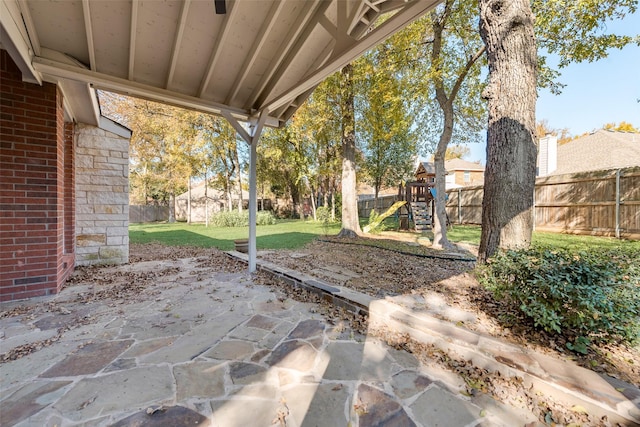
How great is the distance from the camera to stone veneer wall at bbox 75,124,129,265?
507cm

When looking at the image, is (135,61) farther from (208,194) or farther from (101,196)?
(208,194)

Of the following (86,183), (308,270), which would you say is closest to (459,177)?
(308,270)

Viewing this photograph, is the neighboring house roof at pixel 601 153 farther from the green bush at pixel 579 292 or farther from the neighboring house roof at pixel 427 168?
the green bush at pixel 579 292

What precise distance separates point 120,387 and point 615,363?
131 inches

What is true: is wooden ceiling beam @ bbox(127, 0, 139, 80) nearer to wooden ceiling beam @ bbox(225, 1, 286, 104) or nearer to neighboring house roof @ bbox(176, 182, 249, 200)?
wooden ceiling beam @ bbox(225, 1, 286, 104)

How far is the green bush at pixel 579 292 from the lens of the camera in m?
1.92

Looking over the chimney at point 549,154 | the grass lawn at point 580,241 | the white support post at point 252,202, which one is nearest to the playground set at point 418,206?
the grass lawn at point 580,241

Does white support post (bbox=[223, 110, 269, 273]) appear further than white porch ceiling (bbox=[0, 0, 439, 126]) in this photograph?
Yes

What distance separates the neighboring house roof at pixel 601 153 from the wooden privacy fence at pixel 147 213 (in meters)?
26.1

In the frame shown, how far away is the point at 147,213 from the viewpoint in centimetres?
2188

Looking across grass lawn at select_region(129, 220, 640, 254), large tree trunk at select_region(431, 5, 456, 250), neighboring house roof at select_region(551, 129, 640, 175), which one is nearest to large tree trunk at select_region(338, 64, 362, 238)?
grass lawn at select_region(129, 220, 640, 254)

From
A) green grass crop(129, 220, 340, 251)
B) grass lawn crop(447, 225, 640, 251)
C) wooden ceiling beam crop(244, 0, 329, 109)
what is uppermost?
wooden ceiling beam crop(244, 0, 329, 109)

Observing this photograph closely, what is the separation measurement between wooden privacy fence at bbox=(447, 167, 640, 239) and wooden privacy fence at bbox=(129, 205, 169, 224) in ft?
79.3

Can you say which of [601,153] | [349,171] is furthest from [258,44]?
[601,153]
